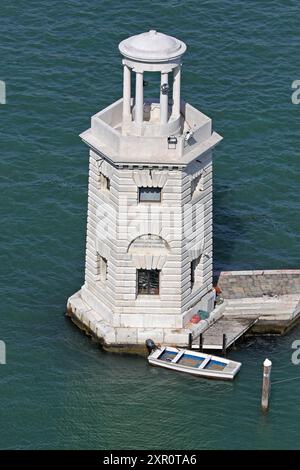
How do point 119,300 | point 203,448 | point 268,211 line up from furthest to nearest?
point 268,211 → point 119,300 → point 203,448

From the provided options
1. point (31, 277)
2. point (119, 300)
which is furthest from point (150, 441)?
point (31, 277)

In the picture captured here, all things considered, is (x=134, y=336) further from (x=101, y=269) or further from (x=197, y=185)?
(x=197, y=185)

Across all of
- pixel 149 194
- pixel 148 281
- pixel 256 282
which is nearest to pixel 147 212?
pixel 149 194

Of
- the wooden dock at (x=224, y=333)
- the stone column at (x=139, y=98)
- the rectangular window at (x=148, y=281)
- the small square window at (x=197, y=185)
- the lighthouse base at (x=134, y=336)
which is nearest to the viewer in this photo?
the stone column at (x=139, y=98)

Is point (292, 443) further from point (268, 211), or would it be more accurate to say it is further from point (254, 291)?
point (268, 211)

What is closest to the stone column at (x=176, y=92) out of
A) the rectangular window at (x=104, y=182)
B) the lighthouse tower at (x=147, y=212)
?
the lighthouse tower at (x=147, y=212)

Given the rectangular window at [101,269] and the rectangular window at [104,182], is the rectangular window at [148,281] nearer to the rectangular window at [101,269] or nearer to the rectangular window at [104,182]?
the rectangular window at [101,269]
